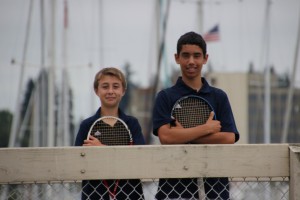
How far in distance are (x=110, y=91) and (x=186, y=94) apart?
22.9 inches

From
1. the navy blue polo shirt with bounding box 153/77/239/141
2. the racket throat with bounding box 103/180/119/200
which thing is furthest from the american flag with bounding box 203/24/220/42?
the racket throat with bounding box 103/180/119/200

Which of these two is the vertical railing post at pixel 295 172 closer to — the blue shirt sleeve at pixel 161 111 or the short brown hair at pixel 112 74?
the blue shirt sleeve at pixel 161 111

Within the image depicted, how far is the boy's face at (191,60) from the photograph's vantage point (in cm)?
630

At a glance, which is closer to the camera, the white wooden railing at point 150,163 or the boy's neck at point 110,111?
the white wooden railing at point 150,163

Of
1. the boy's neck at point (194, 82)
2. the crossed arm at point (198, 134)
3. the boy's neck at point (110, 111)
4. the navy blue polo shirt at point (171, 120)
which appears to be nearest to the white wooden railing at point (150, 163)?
the navy blue polo shirt at point (171, 120)

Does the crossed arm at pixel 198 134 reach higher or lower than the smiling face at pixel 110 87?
lower

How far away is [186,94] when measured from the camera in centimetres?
627

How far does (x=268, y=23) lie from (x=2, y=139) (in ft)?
159

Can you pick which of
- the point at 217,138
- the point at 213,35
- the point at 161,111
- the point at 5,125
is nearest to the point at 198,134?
the point at 217,138

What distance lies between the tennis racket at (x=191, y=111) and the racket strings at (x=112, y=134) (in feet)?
1.23

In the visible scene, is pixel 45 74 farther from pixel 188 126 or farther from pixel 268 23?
pixel 188 126

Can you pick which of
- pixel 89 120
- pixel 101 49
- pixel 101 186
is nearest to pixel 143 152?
pixel 101 186

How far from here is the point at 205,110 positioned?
614cm

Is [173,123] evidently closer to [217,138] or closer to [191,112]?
[191,112]
